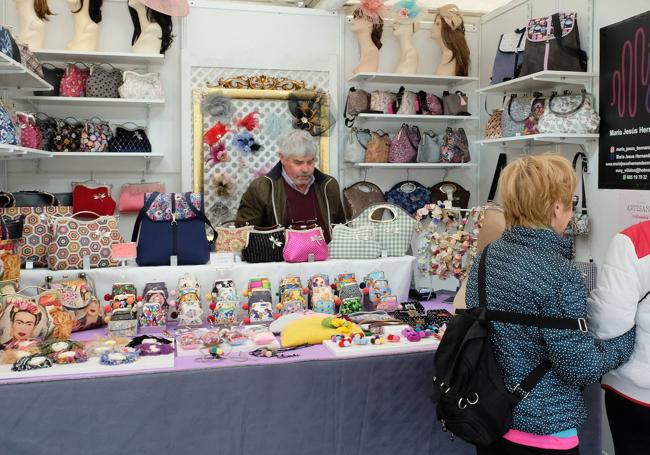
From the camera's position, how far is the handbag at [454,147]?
5.79 m

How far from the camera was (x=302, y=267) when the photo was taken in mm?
3271

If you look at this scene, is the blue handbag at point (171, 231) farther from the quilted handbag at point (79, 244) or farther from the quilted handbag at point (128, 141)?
the quilted handbag at point (128, 141)

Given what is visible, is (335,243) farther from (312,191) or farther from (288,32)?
(288,32)

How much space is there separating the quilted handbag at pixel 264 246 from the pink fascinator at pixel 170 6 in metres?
2.39

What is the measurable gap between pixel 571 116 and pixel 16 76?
3579mm

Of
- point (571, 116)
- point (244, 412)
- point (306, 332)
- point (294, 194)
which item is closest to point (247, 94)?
point (294, 194)

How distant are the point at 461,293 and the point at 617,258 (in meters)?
0.87

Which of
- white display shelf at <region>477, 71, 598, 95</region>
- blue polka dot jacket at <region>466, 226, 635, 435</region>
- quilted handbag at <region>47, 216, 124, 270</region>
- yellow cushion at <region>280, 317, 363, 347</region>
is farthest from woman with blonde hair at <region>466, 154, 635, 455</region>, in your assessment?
white display shelf at <region>477, 71, 598, 95</region>

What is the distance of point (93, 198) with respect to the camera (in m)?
5.21

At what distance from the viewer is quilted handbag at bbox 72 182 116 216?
5176 mm

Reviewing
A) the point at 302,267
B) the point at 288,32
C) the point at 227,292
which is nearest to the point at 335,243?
the point at 302,267

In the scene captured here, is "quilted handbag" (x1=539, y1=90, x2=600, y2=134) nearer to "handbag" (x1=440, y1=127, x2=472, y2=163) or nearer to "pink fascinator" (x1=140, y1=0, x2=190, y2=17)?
"handbag" (x1=440, y1=127, x2=472, y2=163)

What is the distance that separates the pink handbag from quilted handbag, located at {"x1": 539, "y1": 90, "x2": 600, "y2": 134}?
2005 millimetres

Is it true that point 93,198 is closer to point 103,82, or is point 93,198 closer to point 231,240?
point 103,82
